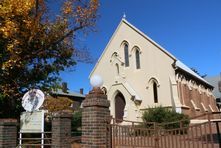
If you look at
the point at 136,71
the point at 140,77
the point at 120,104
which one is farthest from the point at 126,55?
the point at 120,104

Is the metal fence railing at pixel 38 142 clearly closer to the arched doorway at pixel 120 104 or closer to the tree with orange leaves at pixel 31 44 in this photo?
the tree with orange leaves at pixel 31 44

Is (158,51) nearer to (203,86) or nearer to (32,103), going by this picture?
(203,86)

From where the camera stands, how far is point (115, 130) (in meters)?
8.84

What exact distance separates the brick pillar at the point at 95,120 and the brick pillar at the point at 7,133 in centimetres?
443

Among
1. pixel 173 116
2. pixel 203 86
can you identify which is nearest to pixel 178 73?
pixel 173 116

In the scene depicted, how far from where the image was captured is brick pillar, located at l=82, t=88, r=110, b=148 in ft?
28.0

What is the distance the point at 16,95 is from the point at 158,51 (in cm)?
1672

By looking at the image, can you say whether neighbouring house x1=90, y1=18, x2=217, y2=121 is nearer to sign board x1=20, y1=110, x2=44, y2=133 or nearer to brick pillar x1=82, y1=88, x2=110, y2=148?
sign board x1=20, y1=110, x2=44, y2=133

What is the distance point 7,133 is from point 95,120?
197 inches

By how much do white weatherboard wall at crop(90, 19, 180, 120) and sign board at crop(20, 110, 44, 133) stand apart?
18044 mm

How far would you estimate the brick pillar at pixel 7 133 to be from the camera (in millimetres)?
11734

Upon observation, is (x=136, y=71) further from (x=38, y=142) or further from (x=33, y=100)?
(x=33, y=100)

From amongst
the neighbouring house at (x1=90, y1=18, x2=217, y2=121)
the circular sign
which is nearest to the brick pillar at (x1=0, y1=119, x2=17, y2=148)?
the circular sign

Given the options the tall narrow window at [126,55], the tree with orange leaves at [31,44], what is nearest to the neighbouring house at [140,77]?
the tall narrow window at [126,55]
